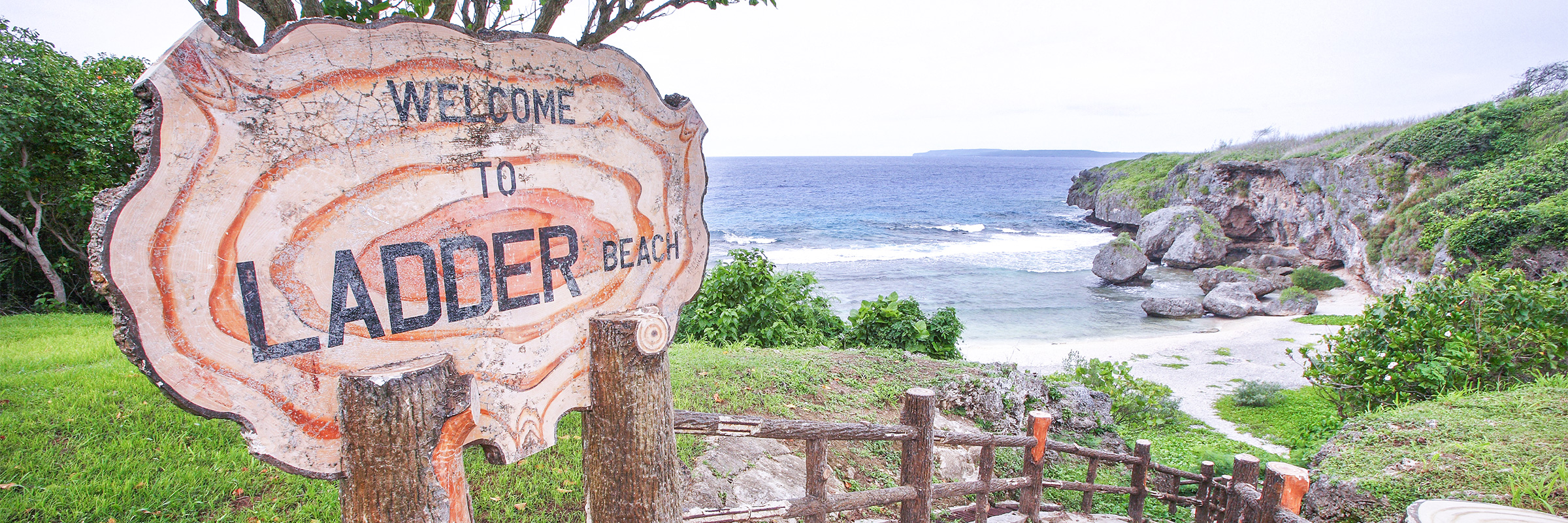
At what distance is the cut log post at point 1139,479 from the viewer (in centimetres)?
430

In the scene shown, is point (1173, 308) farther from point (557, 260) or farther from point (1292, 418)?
point (557, 260)

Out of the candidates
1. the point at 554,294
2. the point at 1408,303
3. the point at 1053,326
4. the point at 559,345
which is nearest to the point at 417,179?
the point at 554,294

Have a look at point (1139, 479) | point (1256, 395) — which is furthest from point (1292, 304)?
point (1139, 479)

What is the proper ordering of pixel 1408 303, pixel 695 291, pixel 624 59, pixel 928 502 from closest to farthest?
pixel 624 59
pixel 695 291
pixel 928 502
pixel 1408 303

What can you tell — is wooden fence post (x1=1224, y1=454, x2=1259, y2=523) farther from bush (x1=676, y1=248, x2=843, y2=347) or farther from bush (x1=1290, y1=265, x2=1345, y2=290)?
bush (x1=1290, y1=265, x2=1345, y2=290)

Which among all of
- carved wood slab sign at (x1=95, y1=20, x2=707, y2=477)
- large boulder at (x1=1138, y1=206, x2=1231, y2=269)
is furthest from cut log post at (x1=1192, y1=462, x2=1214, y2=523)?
large boulder at (x1=1138, y1=206, x2=1231, y2=269)

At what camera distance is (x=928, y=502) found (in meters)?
3.12

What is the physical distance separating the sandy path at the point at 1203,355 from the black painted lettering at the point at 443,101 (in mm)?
10185

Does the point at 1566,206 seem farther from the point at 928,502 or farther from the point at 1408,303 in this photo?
the point at 928,502

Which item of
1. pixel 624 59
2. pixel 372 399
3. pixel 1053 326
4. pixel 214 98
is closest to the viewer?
pixel 214 98

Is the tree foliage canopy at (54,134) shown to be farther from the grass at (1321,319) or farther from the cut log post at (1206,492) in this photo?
the grass at (1321,319)

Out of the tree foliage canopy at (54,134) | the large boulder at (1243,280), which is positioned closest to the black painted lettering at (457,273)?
the tree foliage canopy at (54,134)

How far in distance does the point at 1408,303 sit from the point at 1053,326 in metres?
11.8

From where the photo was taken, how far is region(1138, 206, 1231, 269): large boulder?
26375 millimetres
